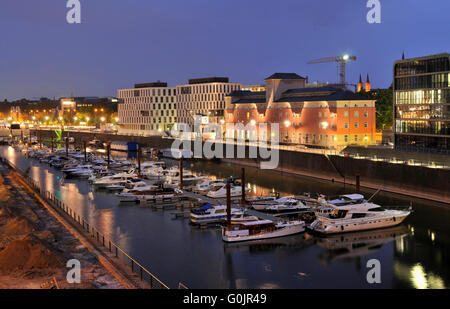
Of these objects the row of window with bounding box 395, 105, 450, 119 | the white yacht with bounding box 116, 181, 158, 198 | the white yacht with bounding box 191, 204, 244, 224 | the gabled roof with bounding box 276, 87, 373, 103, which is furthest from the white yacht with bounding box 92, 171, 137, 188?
the gabled roof with bounding box 276, 87, 373, 103

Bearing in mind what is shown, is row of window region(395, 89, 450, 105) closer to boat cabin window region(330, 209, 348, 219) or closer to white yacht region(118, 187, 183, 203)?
boat cabin window region(330, 209, 348, 219)

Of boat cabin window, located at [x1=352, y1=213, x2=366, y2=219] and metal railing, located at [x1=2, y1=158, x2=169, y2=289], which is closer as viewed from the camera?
metal railing, located at [x1=2, y1=158, x2=169, y2=289]

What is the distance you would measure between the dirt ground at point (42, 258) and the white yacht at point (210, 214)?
13.1m

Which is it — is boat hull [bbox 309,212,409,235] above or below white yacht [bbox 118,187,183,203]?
below

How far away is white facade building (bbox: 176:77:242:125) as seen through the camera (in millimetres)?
161500

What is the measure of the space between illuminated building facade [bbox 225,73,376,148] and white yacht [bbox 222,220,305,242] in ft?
168

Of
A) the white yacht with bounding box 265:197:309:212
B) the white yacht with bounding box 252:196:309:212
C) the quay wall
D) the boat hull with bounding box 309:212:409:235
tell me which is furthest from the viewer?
the quay wall

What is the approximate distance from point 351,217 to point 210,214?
13.6 meters

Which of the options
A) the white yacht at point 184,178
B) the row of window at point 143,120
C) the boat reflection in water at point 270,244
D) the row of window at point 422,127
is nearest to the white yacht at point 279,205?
the boat reflection in water at point 270,244

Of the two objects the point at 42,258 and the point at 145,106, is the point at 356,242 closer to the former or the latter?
the point at 42,258

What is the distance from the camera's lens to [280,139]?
11425 cm

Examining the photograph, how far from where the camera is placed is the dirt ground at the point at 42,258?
97.7ft
